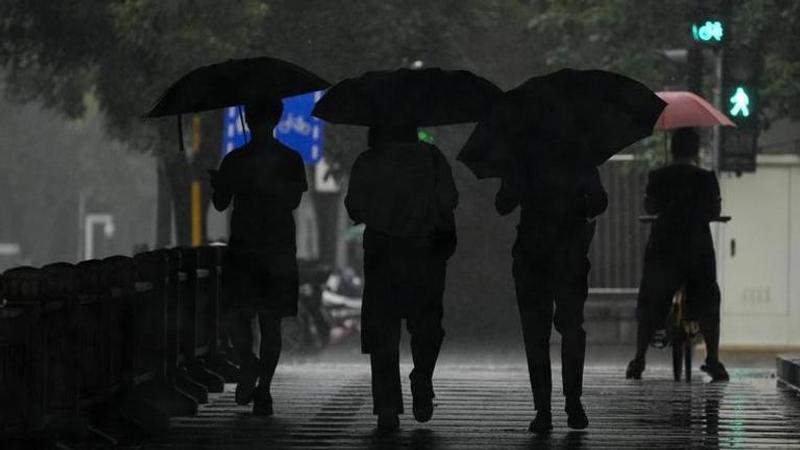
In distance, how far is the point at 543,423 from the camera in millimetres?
11719

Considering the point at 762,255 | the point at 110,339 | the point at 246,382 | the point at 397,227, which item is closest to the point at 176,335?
the point at 246,382

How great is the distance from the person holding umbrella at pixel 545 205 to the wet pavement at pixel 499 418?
406mm

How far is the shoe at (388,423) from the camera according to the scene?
11859mm

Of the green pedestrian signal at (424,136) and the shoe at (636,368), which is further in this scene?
the green pedestrian signal at (424,136)

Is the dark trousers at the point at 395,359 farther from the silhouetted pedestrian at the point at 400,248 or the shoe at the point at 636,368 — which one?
the shoe at the point at 636,368

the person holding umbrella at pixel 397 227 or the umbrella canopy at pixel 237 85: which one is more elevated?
the umbrella canopy at pixel 237 85

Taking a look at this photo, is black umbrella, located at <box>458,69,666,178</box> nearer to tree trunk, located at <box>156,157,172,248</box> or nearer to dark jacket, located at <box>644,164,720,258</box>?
dark jacket, located at <box>644,164,720,258</box>

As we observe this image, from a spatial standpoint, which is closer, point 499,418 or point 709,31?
point 499,418

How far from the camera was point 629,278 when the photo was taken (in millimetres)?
28906

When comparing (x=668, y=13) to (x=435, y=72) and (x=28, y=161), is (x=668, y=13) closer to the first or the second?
(x=435, y=72)

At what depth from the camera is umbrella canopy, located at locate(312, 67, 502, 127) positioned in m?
12.0

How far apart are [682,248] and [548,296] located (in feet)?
14.0

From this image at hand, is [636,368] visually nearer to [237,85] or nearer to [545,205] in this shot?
[237,85]

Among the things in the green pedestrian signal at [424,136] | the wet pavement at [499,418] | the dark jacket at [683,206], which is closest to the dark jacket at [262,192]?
the wet pavement at [499,418]
